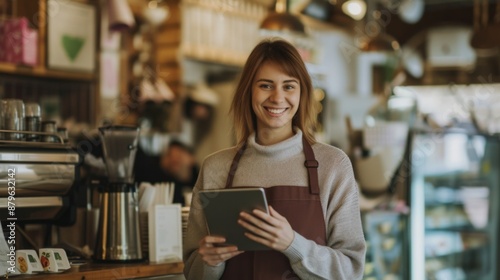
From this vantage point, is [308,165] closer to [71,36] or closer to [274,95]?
[274,95]

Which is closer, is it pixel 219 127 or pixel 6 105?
pixel 6 105

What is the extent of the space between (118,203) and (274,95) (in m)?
1.05

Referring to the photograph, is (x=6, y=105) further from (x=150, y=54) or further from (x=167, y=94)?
(x=150, y=54)

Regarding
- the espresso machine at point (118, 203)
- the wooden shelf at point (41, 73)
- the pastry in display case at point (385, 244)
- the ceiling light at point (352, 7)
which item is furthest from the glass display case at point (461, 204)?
the wooden shelf at point (41, 73)

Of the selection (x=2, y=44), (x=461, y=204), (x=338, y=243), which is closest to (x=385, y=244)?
(x=461, y=204)

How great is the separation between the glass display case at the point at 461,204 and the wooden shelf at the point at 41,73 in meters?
2.59

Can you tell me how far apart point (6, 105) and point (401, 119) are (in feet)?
10.4

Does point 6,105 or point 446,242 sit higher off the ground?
point 6,105

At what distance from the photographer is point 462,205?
5.50 m

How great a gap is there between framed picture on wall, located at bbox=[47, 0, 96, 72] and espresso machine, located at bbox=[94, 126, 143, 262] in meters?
2.65

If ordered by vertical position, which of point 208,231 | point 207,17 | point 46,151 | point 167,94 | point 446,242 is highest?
point 207,17

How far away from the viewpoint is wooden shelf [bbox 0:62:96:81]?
539 centimetres

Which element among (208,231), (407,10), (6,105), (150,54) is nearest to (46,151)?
(6,105)

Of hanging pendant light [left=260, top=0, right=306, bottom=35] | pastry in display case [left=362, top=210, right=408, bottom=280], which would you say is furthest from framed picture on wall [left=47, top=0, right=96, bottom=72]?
pastry in display case [left=362, top=210, right=408, bottom=280]
